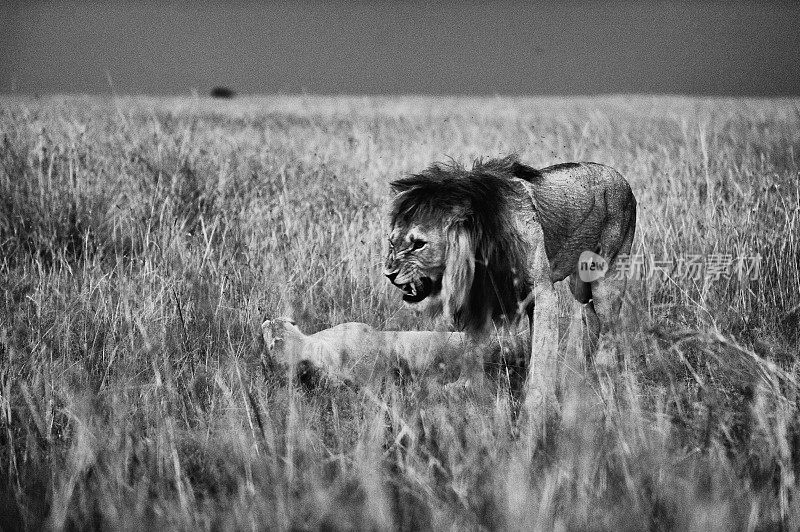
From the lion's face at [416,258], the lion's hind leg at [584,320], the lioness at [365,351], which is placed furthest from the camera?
the lion's hind leg at [584,320]

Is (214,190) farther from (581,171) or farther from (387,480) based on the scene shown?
(387,480)

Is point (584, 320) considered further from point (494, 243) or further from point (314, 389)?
point (314, 389)

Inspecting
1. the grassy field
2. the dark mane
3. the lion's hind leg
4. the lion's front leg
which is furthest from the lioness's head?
the lion's hind leg

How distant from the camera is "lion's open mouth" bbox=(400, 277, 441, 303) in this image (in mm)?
2844

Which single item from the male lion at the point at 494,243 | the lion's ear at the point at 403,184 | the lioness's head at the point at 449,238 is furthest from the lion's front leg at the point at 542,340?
the lion's ear at the point at 403,184

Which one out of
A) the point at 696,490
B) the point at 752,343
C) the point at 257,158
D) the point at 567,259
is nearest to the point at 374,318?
the point at 567,259

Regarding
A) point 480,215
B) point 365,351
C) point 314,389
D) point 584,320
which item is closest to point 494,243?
point 480,215

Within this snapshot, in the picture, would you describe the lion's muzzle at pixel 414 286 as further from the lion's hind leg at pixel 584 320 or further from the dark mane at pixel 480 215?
A: the lion's hind leg at pixel 584 320

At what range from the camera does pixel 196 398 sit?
3.12 m

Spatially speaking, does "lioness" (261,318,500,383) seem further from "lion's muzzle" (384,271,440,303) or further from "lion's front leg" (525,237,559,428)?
"lion's muzzle" (384,271,440,303)

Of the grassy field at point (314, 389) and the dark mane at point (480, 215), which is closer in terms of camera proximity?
the grassy field at point (314, 389)

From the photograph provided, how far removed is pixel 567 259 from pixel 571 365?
51 cm

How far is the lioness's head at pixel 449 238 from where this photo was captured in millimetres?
2822

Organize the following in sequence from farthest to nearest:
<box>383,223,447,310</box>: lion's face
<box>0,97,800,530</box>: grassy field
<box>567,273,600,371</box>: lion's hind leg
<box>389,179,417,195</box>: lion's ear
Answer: <box>567,273,600,371</box>: lion's hind leg
<box>389,179,417,195</box>: lion's ear
<box>383,223,447,310</box>: lion's face
<box>0,97,800,530</box>: grassy field
